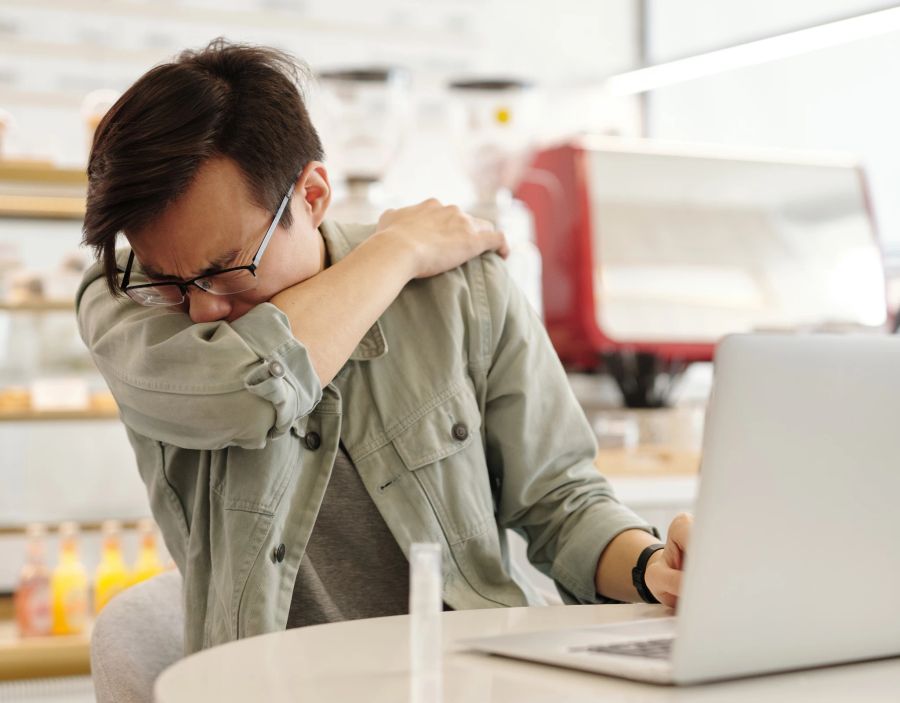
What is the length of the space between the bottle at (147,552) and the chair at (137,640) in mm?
1602

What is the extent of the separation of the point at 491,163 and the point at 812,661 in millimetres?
2188

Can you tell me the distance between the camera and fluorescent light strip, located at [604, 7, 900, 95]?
12.4ft

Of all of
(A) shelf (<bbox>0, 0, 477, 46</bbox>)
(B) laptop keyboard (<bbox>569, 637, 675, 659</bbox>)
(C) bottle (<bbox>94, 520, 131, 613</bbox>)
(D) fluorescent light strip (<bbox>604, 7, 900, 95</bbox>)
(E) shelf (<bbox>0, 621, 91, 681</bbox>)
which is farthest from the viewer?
(D) fluorescent light strip (<bbox>604, 7, 900, 95</bbox>)

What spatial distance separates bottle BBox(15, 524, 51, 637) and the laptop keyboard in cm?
218

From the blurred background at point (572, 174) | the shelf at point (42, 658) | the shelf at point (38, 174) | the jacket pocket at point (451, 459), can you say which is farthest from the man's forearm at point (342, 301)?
the shelf at point (38, 174)

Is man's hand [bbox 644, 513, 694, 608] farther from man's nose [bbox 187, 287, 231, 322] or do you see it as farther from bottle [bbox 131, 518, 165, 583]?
bottle [bbox 131, 518, 165, 583]

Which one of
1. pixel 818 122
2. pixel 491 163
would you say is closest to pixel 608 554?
pixel 491 163

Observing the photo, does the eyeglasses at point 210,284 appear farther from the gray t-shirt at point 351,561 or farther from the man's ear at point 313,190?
the gray t-shirt at point 351,561

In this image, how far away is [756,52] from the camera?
4152 millimetres

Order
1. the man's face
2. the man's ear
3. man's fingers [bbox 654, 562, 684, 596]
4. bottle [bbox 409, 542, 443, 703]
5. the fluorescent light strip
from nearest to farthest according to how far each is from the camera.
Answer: bottle [bbox 409, 542, 443, 703]
man's fingers [bbox 654, 562, 684, 596]
the man's face
the man's ear
the fluorescent light strip

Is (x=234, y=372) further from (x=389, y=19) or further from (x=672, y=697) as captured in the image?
(x=389, y=19)

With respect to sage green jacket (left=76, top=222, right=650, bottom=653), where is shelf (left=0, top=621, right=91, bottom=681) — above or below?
below

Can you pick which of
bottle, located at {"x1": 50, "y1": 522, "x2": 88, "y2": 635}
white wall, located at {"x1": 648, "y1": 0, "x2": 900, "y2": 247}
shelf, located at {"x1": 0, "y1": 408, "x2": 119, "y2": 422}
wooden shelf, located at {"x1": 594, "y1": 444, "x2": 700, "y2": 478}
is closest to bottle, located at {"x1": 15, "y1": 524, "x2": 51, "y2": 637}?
bottle, located at {"x1": 50, "y1": 522, "x2": 88, "y2": 635}

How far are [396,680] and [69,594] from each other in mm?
2181
